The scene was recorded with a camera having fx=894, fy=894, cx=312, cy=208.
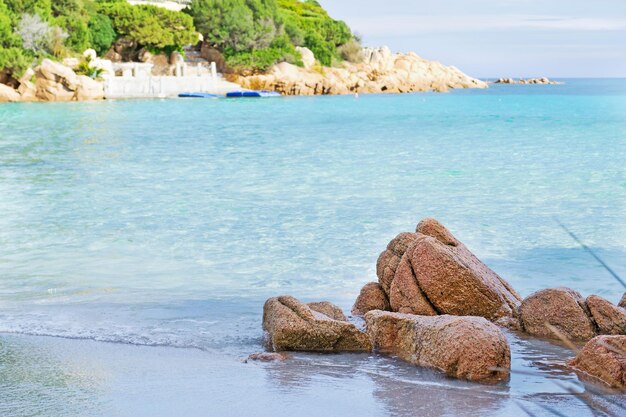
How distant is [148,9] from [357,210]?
7794 centimetres

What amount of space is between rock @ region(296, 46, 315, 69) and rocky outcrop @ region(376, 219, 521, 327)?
9831 cm

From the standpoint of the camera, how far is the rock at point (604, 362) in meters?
6.25

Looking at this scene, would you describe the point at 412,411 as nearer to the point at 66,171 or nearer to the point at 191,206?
the point at 191,206

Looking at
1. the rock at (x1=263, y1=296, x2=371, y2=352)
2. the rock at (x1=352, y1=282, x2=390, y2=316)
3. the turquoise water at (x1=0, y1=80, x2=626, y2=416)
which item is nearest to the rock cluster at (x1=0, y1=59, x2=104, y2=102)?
the turquoise water at (x1=0, y1=80, x2=626, y2=416)

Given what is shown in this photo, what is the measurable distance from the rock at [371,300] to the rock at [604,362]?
8.52 ft

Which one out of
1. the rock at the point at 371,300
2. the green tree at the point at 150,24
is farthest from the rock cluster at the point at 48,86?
the rock at the point at 371,300

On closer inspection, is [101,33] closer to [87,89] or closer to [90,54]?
[90,54]

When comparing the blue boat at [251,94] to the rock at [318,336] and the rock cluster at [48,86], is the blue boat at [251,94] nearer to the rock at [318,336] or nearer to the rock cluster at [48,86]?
the rock cluster at [48,86]

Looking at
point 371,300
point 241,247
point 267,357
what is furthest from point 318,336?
point 241,247

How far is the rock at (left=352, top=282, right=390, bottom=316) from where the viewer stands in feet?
29.5

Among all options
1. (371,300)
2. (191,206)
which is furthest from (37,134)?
(371,300)

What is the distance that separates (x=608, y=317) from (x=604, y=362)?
156 centimetres

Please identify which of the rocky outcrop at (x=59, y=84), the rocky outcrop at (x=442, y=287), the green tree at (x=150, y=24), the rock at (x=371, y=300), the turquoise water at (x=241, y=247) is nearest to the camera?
the turquoise water at (x=241, y=247)

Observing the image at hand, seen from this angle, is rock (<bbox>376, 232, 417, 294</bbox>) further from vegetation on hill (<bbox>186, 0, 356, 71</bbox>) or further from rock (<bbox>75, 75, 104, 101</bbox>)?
vegetation on hill (<bbox>186, 0, 356, 71</bbox>)
